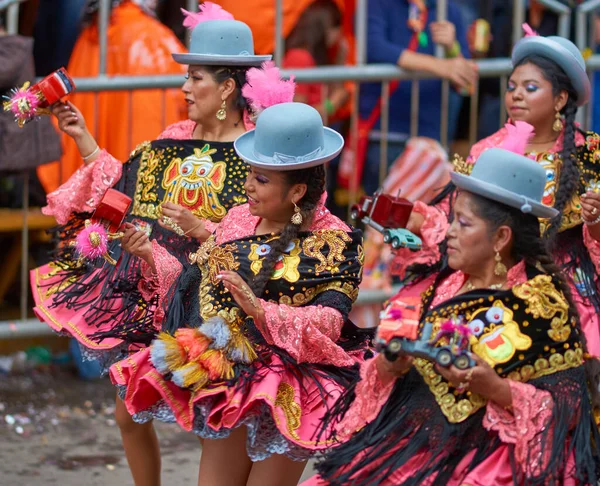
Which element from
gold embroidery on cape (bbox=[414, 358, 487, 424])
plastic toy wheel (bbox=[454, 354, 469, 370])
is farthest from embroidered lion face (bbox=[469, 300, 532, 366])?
plastic toy wheel (bbox=[454, 354, 469, 370])

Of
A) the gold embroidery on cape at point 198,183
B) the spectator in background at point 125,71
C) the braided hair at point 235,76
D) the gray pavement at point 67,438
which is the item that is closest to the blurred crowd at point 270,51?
the spectator in background at point 125,71

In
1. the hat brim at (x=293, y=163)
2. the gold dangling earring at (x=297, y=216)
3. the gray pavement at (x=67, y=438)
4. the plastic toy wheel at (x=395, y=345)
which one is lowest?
the gray pavement at (x=67, y=438)

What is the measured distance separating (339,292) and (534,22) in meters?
4.03

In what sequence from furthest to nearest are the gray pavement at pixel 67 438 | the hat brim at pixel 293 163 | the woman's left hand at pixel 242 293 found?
the gray pavement at pixel 67 438, the hat brim at pixel 293 163, the woman's left hand at pixel 242 293

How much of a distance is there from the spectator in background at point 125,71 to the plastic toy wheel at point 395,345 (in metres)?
3.70

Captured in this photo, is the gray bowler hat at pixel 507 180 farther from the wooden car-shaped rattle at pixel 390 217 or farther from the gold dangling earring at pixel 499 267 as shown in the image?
the wooden car-shaped rattle at pixel 390 217

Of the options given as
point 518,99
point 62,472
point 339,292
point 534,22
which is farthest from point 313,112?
point 534,22

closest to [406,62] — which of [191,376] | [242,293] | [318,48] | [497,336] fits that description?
[318,48]

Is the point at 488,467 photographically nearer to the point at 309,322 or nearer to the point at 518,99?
the point at 309,322

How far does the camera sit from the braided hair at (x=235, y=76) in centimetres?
505

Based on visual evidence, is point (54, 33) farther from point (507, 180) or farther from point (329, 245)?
point (507, 180)

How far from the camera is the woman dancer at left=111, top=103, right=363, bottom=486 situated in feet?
13.4

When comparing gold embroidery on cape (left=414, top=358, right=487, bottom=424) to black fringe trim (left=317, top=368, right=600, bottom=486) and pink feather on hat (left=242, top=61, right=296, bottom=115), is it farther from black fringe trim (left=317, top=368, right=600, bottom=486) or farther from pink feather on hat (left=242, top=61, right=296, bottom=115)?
pink feather on hat (left=242, top=61, right=296, bottom=115)

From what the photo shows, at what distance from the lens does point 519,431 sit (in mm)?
3596
